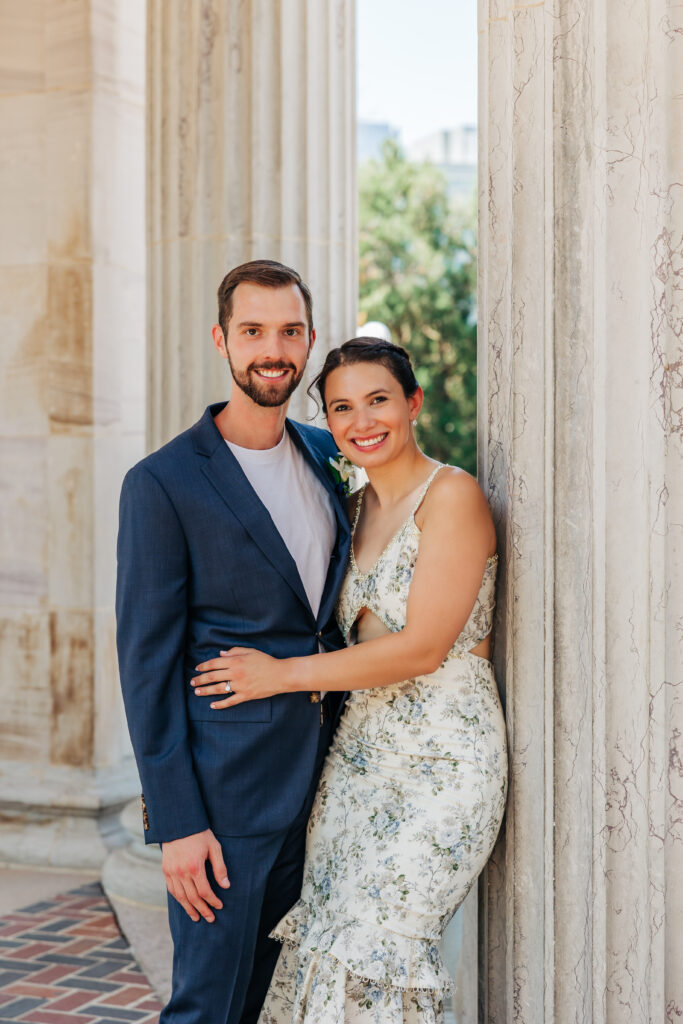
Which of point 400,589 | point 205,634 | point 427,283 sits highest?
point 427,283

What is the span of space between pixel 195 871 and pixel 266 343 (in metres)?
1.30

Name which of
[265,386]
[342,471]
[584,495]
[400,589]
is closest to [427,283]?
[342,471]

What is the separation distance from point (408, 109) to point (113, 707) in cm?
3453

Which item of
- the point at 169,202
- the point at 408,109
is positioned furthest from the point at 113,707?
the point at 408,109

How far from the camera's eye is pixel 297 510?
296cm

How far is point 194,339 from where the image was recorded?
4539mm

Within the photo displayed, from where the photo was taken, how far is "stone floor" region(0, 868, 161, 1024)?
157 inches

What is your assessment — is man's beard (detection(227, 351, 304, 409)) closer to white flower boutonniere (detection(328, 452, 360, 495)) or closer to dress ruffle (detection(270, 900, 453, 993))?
white flower boutonniere (detection(328, 452, 360, 495))

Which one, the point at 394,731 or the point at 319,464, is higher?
the point at 319,464

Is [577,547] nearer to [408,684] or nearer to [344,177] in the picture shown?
[408,684]

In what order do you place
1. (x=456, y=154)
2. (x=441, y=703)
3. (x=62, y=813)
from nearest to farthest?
(x=441, y=703)
(x=62, y=813)
(x=456, y=154)

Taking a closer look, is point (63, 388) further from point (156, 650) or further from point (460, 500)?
point (460, 500)

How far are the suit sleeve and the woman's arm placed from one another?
34cm

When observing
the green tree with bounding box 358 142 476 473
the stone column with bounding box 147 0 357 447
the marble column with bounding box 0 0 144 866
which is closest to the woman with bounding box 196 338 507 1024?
the stone column with bounding box 147 0 357 447
